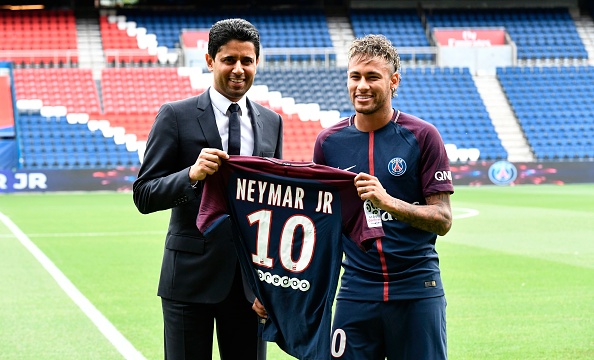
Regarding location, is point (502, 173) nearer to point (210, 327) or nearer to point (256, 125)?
point (256, 125)

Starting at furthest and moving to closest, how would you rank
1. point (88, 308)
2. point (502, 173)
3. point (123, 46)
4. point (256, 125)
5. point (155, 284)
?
point (123, 46) < point (502, 173) < point (155, 284) < point (88, 308) < point (256, 125)

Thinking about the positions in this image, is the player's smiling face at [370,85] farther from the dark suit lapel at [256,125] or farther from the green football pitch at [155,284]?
the green football pitch at [155,284]

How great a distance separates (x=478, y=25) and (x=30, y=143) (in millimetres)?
19810

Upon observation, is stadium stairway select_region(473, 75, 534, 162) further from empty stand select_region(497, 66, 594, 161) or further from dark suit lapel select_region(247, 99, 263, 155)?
dark suit lapel select_region(247, 99, 263, 155)

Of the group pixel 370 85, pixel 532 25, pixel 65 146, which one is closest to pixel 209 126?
pixel 370 85

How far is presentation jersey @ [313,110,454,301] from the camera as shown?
4.04 metres

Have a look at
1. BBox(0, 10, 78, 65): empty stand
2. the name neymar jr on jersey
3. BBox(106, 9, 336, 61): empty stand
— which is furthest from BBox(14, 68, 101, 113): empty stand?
the name neymar jr on jersey

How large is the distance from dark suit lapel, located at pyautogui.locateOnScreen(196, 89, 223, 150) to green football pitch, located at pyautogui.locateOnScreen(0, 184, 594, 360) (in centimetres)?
326

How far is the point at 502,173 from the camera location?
30.4 meters

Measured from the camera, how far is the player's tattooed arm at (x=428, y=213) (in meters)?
3.91

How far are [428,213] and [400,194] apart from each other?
0.55ft

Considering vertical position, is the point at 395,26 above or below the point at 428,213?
above

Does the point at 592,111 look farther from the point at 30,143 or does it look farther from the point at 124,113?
the point at 30,143

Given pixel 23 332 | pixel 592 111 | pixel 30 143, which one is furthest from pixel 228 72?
pixel 592 111
